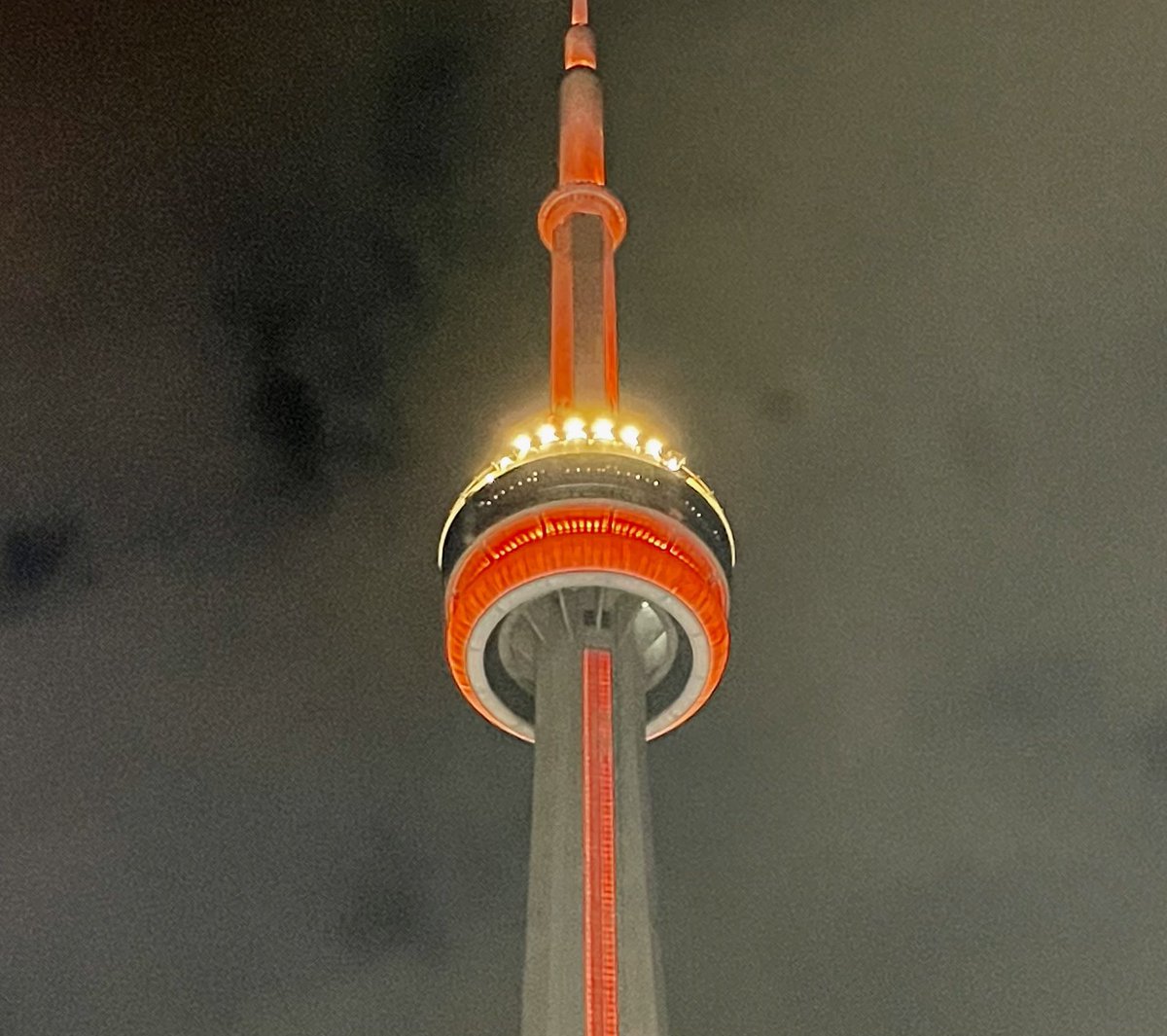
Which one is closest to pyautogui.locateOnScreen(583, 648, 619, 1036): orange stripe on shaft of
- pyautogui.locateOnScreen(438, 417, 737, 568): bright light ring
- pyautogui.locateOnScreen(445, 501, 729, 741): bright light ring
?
pyautogui.locateOnScreen(445, 501, 729, 741): bright light ring

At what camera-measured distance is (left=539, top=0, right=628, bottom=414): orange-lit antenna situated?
47.9 meters

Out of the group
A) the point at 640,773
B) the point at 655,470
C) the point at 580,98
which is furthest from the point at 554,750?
the point at 580,98

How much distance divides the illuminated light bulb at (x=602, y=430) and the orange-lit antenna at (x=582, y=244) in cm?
161

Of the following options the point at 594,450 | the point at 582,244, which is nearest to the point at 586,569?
the point at 594,450

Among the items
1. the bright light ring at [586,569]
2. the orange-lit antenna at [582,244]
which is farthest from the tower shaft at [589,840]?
the orange-lit antenna at [582,244]

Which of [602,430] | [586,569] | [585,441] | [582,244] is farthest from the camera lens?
[582,244]

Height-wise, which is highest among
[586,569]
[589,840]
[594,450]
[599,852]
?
[594,450]

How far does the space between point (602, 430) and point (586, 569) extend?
490cm

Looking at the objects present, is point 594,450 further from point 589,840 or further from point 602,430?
point 589,840

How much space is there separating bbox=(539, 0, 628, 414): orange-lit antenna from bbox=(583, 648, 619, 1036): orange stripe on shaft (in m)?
9.11

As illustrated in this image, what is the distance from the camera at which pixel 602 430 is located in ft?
146

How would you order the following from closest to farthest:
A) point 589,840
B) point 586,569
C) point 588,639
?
point 589,840
point 586,569
point 588,639

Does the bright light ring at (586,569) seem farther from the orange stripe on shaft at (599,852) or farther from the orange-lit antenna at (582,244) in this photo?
the orange-lit antenna at (582,244)

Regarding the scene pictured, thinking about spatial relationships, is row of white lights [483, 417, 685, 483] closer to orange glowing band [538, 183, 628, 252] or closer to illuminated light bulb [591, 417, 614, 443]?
illuminated light bulb [591, 417, 614, 443]
